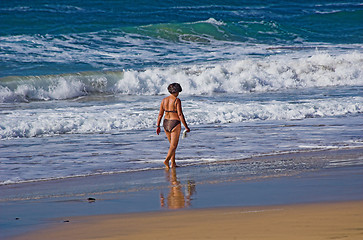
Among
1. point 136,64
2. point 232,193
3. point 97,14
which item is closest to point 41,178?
point 232,193

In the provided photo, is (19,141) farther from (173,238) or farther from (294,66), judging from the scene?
(294,66)

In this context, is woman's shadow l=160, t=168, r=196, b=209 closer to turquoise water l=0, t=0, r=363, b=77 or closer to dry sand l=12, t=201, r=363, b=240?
dry sand l=12, t=201, r=363, b=240

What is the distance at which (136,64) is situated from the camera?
22.1 meters

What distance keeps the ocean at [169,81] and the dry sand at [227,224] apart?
2.43 metres

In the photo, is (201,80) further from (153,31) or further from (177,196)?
(177,196)

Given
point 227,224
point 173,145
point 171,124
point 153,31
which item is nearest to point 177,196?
point 227,224

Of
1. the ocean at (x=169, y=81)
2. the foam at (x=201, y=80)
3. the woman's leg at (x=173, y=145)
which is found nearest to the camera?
the woman's leg at (x=173, y=145)

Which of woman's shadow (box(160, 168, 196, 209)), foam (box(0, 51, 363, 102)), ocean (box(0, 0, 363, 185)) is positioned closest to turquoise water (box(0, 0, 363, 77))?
ocean (box(0, 0, 363, 185))

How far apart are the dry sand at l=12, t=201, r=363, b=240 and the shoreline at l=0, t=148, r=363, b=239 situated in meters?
0.18

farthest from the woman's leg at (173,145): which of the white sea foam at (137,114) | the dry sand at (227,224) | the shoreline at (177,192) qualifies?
the white sea foam at (137,114)

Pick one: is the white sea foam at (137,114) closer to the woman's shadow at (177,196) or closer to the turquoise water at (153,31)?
the woman's shadow at (177,196)

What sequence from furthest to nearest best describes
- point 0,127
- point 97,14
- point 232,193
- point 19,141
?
point 97,14
point 0,127
point 19,141
point 232,193

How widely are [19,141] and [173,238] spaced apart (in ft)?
22.4

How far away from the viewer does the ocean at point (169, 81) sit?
9.48m
